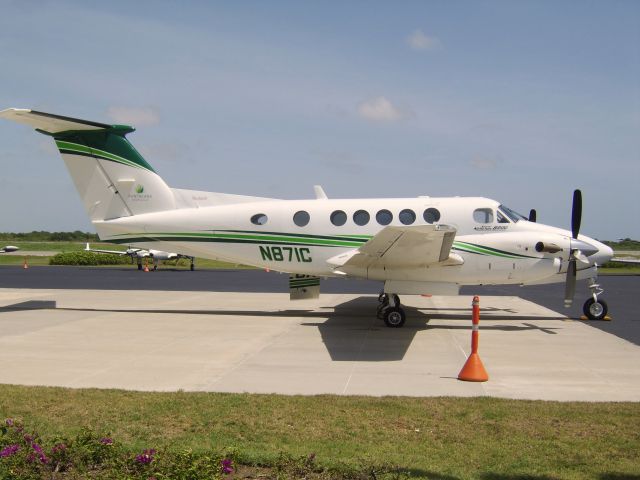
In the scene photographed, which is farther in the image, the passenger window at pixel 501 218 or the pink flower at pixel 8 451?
the passenger window at pixel 501 218

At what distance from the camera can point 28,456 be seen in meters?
5.22

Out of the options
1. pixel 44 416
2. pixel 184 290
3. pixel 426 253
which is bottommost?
pixel 184 290

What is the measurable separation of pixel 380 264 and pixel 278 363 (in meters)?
4.88

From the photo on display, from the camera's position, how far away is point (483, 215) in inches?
610

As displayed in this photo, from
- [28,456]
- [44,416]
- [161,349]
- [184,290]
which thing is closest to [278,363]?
[161,349]

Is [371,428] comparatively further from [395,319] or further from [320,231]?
[320,231]

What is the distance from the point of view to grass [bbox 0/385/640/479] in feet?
18.7

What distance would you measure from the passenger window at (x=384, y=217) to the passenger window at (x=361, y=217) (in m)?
0.29

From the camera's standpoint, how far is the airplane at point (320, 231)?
49.0 feet

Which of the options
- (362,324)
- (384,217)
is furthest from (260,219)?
(362,324)

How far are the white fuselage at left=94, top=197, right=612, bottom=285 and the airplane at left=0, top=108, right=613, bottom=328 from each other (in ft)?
0.09

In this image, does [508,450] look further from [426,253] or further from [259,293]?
[259,293]

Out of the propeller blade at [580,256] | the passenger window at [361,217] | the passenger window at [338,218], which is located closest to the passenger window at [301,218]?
the passenger window at [338,218]

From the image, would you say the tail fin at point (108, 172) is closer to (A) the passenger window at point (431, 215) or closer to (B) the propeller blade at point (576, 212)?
(A) the passenger window at point (431, 215)
